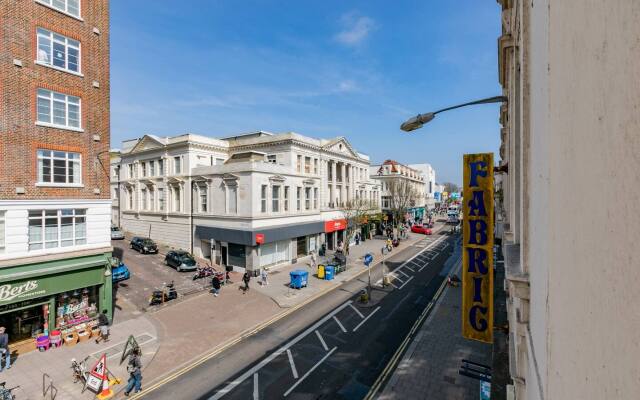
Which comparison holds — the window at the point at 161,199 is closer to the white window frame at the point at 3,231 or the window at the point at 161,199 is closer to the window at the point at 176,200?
the window at the point at 176,200

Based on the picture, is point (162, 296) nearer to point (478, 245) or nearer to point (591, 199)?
point (478, 245)

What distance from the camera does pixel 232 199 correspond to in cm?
2822

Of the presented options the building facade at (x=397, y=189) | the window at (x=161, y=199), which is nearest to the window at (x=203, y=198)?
the window at (x=161, y=199)

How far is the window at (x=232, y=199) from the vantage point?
27828 millimetres

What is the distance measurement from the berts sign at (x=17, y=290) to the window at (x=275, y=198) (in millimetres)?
17112

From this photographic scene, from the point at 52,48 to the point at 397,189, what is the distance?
4699cm

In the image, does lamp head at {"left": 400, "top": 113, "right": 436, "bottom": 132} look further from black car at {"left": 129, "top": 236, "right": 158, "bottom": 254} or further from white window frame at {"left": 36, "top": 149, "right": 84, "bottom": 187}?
black car at {"left": 129, "top": 236, "right": 158, "bottom": 254}

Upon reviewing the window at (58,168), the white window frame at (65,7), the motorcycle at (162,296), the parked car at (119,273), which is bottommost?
the motorcycle at (162,296)

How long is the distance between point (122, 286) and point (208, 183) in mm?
11324

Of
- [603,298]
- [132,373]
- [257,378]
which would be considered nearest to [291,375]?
[257,378]

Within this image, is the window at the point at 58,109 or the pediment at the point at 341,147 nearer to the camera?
the window at the point at 58,109

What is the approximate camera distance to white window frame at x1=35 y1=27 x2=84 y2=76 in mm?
14953

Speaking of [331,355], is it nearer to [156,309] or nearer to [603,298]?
[156,309]

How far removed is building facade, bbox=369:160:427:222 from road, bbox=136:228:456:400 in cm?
3224
